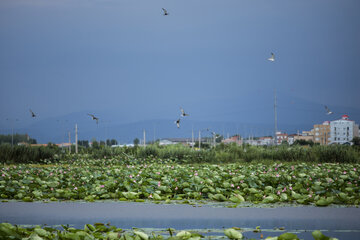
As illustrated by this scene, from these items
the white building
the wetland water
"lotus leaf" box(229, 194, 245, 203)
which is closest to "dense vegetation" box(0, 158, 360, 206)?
"lotus leaf" box(229, 194, 245, 203)

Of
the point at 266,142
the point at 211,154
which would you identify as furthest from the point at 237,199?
the point at 266,142

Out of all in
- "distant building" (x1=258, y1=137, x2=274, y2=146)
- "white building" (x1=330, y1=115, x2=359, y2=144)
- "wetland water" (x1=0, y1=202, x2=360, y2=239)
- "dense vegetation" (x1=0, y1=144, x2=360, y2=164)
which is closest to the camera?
"wetland water" (x1=0, y1=202, x2=360, y2=239)

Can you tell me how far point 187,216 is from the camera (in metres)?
5.59

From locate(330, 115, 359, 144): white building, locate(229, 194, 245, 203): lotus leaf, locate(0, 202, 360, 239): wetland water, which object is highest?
locate(330, 115, 359, 144): white building

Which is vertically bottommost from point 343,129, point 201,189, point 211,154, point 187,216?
point 187,216

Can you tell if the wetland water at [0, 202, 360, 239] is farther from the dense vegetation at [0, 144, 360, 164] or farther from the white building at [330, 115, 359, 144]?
the white building at [330, 115, 359, 144]

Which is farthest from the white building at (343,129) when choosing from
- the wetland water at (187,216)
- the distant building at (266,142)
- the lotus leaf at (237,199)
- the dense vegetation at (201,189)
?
the wetland water at (187,216)

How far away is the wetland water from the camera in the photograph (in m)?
4.93

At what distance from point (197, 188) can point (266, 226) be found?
2.73 metres

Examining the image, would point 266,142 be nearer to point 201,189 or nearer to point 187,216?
point 201,189

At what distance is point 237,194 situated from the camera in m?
6.93

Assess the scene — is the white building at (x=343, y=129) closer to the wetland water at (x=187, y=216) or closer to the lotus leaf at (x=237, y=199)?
the lotus leaf at (x=237, y=199)

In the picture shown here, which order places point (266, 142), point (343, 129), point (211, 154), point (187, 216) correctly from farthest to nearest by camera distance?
1. point (343, 129)
2. point (266, 142)
3. point (211, 154)
4. point (187, 216)

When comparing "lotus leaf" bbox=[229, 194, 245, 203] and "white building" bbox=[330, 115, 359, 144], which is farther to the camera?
"white building" bbox=[330, 115, 359, 144]
